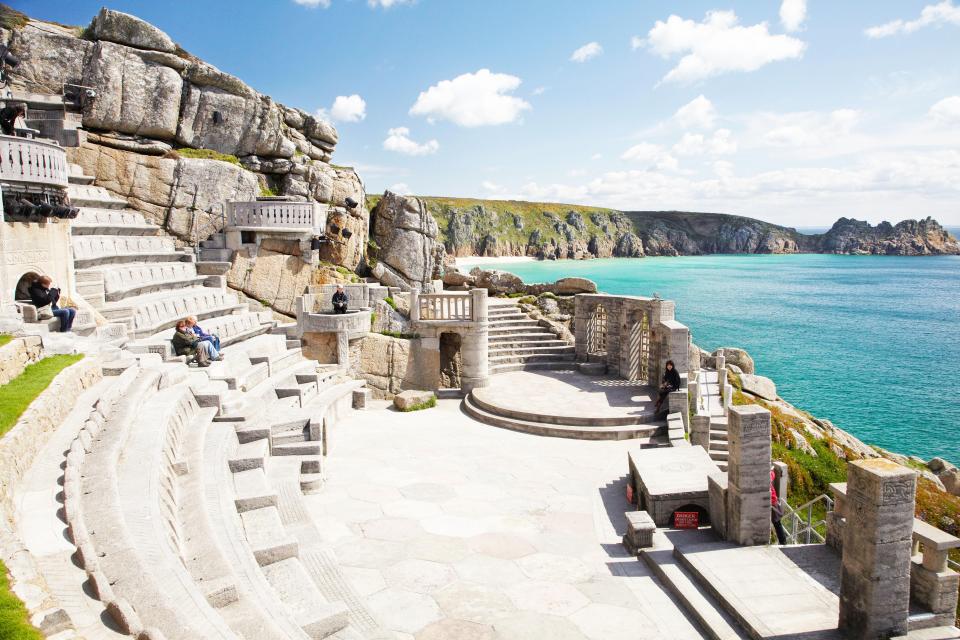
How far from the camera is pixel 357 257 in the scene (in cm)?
3020

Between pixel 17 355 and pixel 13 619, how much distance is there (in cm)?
618

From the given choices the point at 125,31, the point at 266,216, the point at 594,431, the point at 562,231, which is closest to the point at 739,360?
the point at 594,431

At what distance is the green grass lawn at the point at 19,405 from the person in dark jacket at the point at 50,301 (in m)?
2.98

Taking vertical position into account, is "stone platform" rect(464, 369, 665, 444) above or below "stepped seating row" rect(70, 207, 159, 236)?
below

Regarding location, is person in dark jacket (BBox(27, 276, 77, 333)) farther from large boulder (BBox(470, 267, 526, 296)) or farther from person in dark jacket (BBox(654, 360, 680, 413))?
large boulder (BBox(470, 267, 526, 296))

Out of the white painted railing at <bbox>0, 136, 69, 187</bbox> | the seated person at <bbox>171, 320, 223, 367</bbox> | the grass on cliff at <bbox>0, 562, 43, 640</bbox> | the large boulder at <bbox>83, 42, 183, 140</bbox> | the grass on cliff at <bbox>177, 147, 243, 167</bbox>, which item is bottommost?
the grass on cliff at <bbox>0, 562, 43, 640</bbox>

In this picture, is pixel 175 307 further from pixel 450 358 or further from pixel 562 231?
pixel 562 231

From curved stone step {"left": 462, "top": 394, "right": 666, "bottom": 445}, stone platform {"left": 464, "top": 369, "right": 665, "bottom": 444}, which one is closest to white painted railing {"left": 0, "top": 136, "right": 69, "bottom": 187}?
stone platform {"left": 464, "top": 369, "right": 665, "bottom": 444}

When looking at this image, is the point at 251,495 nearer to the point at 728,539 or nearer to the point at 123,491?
the point at 123,491

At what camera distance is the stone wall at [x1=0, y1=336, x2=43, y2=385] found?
807cm

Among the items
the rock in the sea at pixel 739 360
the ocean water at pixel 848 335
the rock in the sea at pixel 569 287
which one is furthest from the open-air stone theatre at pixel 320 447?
the ocean water at pixel 848 335

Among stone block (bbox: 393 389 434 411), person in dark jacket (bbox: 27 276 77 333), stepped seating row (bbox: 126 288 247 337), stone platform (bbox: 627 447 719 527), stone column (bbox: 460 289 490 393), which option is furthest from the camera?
stone column (bbox: 460 289 490 393)

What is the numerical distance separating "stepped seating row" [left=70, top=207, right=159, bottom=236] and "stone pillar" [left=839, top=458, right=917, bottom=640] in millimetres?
23112

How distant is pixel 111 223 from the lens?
22859mm
